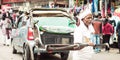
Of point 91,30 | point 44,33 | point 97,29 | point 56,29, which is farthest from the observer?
point 97,29

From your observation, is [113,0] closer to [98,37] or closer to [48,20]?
[98,37]

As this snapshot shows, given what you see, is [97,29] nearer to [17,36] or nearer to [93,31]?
[17,36]

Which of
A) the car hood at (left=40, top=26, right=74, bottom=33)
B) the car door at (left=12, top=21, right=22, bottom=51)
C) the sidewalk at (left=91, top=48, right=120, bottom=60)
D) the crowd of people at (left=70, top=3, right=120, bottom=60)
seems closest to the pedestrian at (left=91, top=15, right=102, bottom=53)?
the crowd of people at (left=70, top=3, right=120, bottom=60)

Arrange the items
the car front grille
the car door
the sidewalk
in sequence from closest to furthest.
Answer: the car front grille → the car door → the sidewalk

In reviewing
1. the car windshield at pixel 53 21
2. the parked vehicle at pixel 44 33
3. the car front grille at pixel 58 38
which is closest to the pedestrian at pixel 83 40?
the parked vehicle at pixel 44 33

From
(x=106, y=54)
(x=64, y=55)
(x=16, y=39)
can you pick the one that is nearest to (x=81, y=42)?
(x=64, y=55)

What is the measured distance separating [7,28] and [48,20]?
25.2 feet

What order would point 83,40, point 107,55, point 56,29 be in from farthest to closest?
1. point 107,55
2. point 56,29
3. point 83,40

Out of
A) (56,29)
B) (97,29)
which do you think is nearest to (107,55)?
(97,29)

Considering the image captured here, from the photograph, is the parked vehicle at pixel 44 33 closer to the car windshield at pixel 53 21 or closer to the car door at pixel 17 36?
the car windshield at pixel 53 21

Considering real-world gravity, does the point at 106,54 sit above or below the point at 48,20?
below

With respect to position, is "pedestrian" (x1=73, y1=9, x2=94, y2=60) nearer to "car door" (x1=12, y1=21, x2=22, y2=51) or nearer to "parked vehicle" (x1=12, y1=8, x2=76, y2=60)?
"parked vehicle" (x1=12, y1=8, x2=76, y2=60)

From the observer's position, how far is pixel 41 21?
1455 cm

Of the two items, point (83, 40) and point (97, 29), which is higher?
point (83, 40)
